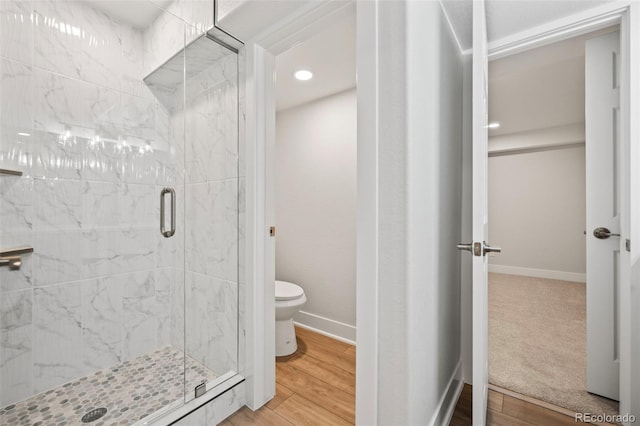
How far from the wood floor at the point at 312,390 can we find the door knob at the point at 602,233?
5.73ft

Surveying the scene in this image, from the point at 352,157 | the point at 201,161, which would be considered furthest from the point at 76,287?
the point at 352,157

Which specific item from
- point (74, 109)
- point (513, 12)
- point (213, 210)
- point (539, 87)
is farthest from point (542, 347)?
point (74, 109)

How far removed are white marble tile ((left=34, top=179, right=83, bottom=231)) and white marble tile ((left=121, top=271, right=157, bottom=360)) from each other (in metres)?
0.49

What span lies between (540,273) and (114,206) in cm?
628

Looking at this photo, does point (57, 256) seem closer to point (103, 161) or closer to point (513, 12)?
point (103, 161)

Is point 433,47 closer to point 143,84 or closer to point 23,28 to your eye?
point 143,84

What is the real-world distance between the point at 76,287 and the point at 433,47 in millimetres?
2399

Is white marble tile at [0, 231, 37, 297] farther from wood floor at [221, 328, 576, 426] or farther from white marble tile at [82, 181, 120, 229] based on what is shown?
wood floor at [221, 328, 576, 426]

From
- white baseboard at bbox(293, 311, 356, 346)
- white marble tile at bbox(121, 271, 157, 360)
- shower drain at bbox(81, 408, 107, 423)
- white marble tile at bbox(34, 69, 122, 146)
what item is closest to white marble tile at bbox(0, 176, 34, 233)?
white marble tile at bbox(34, 69, 122, 146)

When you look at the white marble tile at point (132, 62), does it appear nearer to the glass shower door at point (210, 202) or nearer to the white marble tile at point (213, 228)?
the glass shower door at point (210, 202)

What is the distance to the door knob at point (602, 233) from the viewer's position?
1.64 m

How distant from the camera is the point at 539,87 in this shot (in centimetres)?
309

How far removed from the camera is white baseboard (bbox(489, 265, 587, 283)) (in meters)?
4.67

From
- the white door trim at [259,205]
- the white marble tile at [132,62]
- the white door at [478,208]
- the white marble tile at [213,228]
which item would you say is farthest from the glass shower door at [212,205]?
the white door at [478,208]
